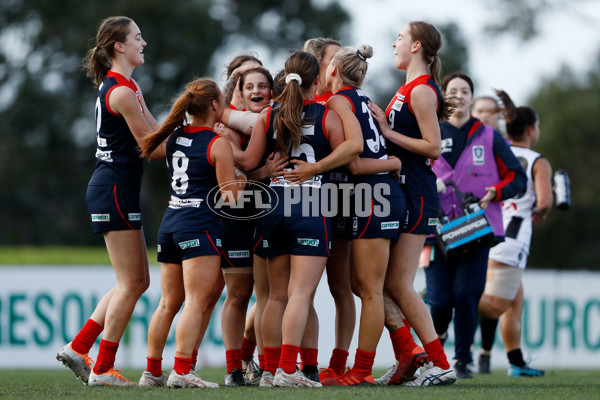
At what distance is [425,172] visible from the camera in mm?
5754

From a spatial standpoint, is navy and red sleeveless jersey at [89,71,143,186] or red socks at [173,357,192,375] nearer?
red socks at [173,357,192,375]

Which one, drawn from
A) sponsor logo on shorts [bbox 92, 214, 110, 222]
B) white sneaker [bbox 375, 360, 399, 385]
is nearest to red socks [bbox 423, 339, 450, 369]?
white sneaker [bbox 375, 360, 399, 385]

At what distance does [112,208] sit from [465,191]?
2967mm

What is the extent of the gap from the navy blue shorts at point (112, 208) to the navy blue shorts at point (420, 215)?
1.84m

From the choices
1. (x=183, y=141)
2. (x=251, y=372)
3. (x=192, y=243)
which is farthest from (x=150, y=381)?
(x=183, y=141)

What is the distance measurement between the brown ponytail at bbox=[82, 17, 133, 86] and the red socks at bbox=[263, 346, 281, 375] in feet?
7.50

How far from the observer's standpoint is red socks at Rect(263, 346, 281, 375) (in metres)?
5.45

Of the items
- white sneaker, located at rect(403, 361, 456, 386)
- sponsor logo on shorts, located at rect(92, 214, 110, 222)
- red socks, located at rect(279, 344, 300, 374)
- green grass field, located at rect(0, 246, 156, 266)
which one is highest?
sponsor logo on shorts, located at rect(92, 214, 110, 222)

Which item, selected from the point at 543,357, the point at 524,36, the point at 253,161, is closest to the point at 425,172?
the point at 253,161

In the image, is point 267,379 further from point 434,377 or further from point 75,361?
point 75,361

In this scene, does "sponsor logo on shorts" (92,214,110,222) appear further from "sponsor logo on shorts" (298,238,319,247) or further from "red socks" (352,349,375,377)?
"red socks" (352,349,375,377)

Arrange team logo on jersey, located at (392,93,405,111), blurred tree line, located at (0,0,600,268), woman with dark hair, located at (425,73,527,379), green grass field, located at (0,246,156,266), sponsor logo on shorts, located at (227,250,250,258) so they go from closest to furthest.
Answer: team logo on jersey, located at (392,93,405,111) → sponsor logo on shorts, located at (227,250,250,258) → woman with dark hair, located at (425,73,527,379) → green grass field, located at (0,246,156,266) → blurred tree line, located at (0,0,600,268)

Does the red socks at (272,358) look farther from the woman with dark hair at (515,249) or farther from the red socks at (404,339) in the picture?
the woman with dark hair at (515,249)

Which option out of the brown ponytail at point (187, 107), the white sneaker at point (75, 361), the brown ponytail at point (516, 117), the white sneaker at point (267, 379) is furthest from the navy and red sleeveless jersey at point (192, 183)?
the brown ponytail at point (516, 117)
